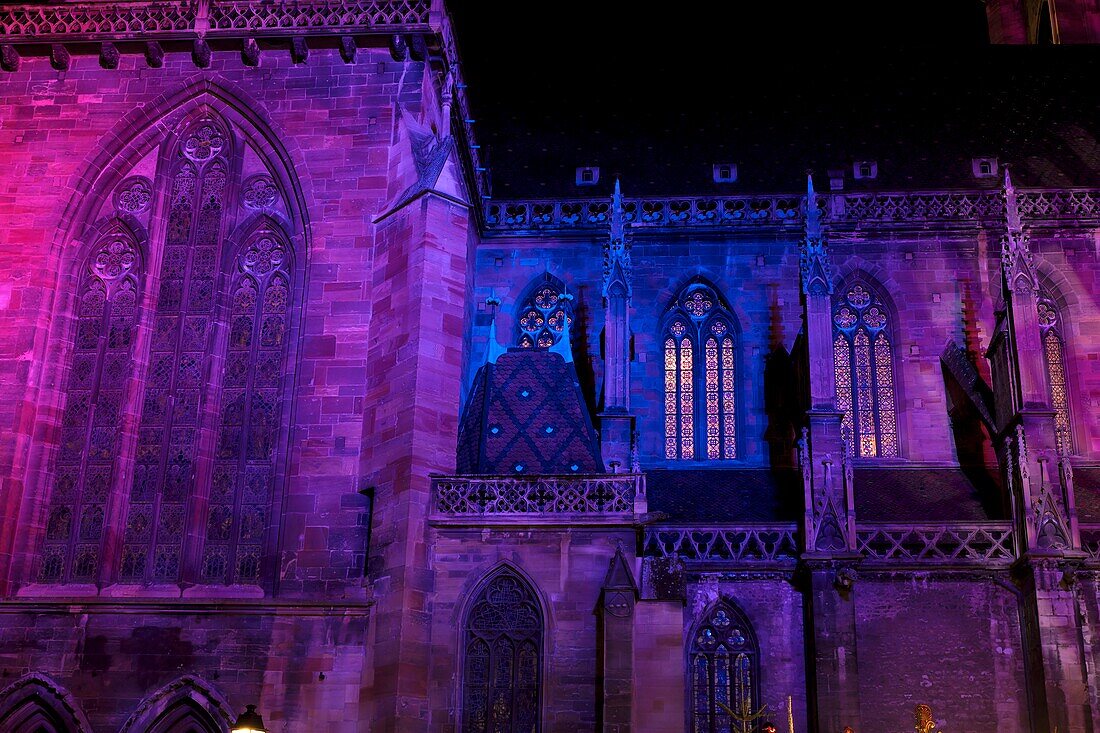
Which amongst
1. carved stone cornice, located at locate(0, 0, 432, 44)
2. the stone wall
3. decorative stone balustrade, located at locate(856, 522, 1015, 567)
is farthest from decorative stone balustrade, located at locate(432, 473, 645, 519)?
carved stone cornice, located at locate(0, 0, 432, 44)

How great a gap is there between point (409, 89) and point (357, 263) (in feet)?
11.6

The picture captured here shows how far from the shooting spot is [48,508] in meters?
22.2

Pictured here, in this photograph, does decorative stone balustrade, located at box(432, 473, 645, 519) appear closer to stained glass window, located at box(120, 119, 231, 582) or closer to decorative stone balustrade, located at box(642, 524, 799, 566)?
decorative stone balustrade, located at box(642, 524, 799, 566)

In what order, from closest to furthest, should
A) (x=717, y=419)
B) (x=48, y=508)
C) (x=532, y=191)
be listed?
(x=48, y=508) → (x=717, y=419) → (x=532, y=191)

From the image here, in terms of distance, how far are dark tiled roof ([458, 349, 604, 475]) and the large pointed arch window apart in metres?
3.50

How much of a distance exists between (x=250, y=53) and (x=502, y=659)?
1192 cm

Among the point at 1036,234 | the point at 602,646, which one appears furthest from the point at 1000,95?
the point at 602,646

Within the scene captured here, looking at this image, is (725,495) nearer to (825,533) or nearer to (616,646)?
(825,533)

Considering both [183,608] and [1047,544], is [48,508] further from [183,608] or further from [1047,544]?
[1047,544]

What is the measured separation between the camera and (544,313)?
29.3 metres

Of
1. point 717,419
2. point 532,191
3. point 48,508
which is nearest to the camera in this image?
point 48,508

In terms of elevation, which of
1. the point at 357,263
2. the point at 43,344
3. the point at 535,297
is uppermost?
the point at 535,297

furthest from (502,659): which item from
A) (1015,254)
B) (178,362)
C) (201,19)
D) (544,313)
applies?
(201,19)

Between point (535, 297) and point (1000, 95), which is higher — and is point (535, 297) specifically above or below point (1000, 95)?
below
